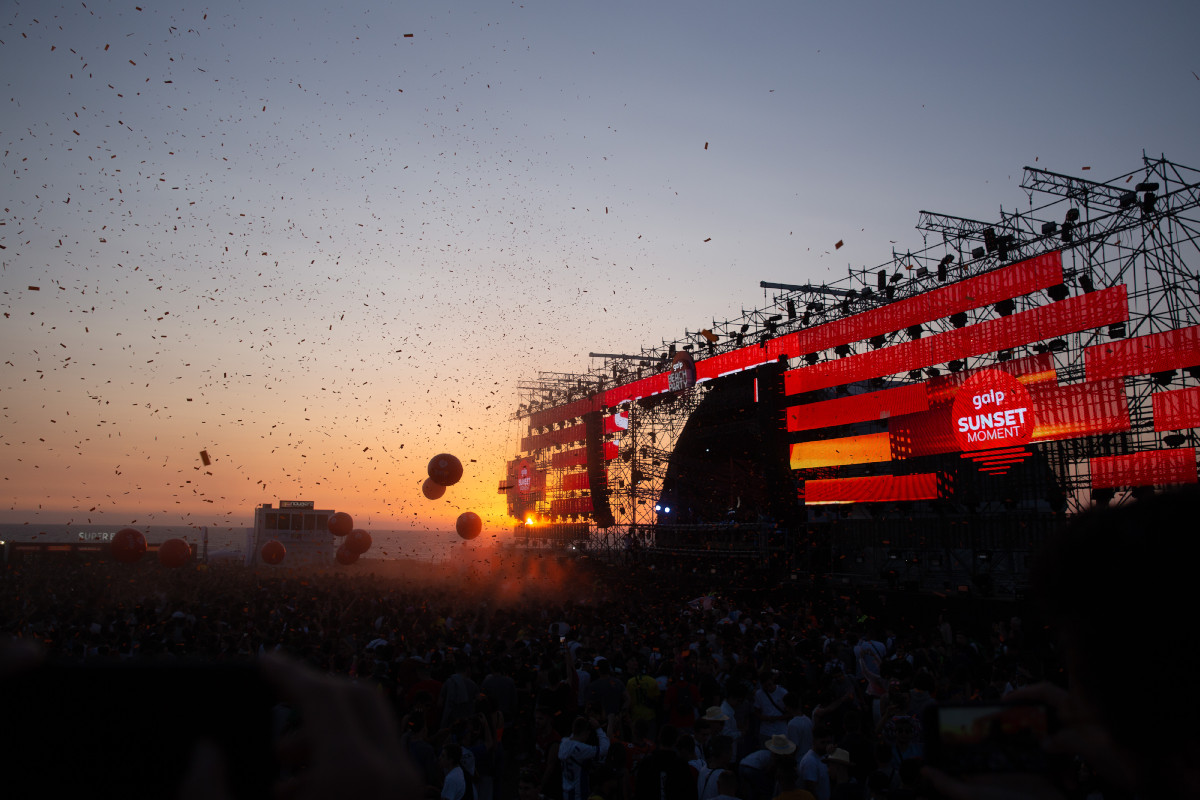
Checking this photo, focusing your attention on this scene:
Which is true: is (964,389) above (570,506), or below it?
above

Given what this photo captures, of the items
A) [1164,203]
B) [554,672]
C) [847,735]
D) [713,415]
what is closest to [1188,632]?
[847,735]

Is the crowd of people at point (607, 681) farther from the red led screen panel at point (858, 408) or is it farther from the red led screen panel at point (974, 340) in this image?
the red led screen panel at point (974, 340)

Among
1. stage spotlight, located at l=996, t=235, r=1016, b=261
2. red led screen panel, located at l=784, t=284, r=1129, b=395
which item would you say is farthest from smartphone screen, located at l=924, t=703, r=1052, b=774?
stage spotlight, located at l=996, t=235, r=1016, b=261

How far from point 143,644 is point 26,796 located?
12.9 m

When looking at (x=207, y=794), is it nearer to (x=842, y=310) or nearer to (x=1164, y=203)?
(x=1164, y=203)

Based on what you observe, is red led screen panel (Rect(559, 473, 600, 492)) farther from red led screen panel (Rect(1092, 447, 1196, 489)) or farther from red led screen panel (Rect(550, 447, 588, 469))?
red led screen panel (Rect(1092, 447, 1196, 489))

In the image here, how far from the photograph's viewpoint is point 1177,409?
19203mm

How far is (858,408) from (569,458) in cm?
2616

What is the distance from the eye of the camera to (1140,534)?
3.36 ft

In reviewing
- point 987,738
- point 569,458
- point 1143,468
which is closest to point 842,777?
point 987,738

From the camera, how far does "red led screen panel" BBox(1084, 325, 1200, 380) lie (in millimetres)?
18953

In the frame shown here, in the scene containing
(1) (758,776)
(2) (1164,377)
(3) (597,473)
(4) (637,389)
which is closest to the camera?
(1) (758,776)

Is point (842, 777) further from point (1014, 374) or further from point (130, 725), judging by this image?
point (1014, 374)

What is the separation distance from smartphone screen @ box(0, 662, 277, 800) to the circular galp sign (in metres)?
24.0
